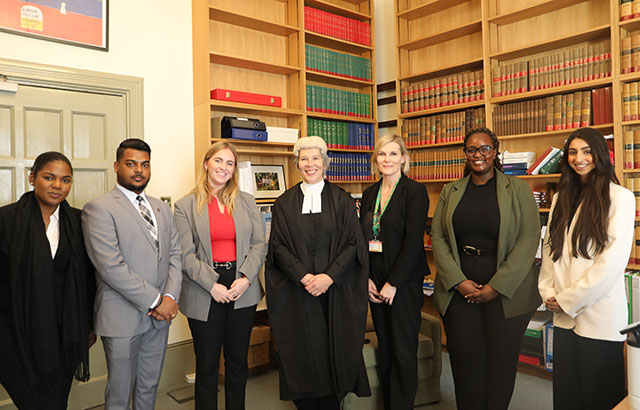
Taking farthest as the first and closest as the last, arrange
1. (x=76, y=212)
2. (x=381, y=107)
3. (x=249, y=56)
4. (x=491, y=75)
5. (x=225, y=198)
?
(x=381, y=107) → (x=249, y=56) → (x=491, y=75) → (x=225, y=198) → (x=76, y=212)

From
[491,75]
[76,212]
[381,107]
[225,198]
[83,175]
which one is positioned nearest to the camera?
[76,212]

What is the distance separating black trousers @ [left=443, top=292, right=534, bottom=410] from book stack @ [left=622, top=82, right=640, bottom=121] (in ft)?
5.35

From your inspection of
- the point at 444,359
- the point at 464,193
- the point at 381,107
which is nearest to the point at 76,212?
the point at 464,193

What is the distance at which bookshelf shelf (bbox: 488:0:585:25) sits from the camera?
3441mm

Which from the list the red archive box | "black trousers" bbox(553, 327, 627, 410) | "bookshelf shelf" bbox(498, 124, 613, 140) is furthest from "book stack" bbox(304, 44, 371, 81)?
"black trousers" bbox(553, 327, 627, 410)

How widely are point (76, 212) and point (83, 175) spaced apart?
1025 mm

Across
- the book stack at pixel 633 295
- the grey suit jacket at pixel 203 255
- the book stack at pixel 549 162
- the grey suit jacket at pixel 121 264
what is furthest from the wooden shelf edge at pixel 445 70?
the grey suit jacket at pixel 121 264

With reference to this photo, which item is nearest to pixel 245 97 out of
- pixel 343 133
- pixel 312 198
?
pixel 343 133

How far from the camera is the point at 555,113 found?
3.40 m

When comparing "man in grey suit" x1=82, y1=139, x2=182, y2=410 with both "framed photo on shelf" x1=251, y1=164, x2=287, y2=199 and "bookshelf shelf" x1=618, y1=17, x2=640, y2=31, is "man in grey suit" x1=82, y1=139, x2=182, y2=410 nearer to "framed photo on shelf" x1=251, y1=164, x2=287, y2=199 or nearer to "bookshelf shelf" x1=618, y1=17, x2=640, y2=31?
"framed photo on shelf" x1=251, y1=164, x2=287, y2=199

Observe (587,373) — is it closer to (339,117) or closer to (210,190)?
(210,190)

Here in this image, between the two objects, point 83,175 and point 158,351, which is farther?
point 83,175

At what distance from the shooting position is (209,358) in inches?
93.9

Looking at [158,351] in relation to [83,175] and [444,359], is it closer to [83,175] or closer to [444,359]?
[83,175]
